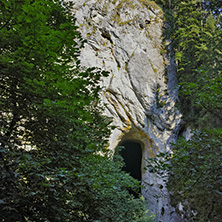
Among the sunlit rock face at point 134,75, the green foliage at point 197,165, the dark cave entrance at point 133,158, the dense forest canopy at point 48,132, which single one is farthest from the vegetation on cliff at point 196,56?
the dark cave entrance at point 133,158

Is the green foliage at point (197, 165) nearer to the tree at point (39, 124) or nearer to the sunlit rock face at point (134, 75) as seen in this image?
the tree at point (39, 124)

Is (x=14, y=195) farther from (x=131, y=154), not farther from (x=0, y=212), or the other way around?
(x=131, y=154)

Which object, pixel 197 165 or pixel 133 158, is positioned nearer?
pixel 197 165

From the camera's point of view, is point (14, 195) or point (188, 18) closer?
point (14, 195)

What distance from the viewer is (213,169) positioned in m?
3.29

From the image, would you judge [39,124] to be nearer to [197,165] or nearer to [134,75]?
[197,165]

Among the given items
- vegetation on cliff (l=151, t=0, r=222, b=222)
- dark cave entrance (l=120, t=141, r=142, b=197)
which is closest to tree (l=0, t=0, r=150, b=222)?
vegetation on cliff (l=151, t=0, r=222, b=222)

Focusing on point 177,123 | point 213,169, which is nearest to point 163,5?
point 177,123

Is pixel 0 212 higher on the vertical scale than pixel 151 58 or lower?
lower

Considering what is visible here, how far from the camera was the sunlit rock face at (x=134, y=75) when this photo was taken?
12.1m

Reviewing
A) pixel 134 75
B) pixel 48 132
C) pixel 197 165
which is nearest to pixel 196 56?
pixel 134 75

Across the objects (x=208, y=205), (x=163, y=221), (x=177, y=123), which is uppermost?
(x=177, y=123)

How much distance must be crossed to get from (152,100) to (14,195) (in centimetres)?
1170

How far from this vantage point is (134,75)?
13.2 meters
